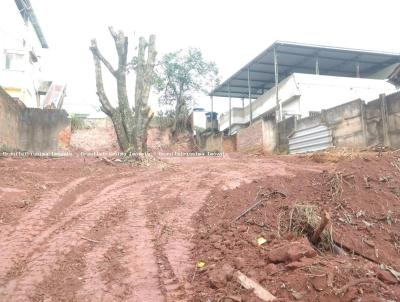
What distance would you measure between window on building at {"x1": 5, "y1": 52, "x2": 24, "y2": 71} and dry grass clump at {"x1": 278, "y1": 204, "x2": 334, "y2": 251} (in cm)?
1987

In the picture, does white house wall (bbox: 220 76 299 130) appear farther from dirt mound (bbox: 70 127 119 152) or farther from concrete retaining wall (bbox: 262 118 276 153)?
dirt mound (bbox: 70 127 119 152)

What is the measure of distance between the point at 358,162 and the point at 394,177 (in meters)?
0.69

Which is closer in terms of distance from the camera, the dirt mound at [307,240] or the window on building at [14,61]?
the dirt mound at [307,240]

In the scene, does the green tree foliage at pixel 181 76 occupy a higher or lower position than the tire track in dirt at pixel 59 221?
higher

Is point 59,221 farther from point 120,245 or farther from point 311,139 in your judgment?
point 311,139

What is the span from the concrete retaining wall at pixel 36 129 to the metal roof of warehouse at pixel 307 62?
9878 millimetres

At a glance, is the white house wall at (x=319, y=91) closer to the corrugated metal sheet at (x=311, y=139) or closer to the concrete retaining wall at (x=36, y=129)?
the corrugated metal sheet at (x=311, y=139)

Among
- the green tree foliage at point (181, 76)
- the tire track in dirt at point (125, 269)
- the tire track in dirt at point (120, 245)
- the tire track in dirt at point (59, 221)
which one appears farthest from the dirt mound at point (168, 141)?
the tire track in dirt at point (125, 269)

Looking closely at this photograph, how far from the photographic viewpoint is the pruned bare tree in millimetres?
13086

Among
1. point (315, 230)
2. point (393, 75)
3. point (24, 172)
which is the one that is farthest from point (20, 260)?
point (393, 75)

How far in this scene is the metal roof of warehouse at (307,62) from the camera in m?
19.6

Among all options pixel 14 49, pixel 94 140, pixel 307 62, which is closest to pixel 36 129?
pixel 94 140

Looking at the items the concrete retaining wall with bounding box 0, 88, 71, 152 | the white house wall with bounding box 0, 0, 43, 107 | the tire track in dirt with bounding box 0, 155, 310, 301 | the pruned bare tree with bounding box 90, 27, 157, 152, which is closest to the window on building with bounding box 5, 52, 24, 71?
the white house wall with bounding box 0, 0, 43, 107

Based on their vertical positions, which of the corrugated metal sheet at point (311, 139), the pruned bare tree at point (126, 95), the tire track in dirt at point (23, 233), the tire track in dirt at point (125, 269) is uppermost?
the pruned bare tree at point (126, 95)
